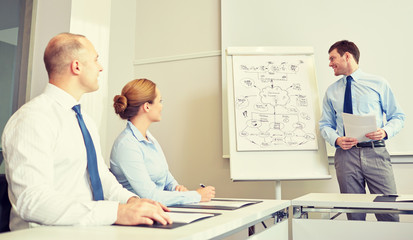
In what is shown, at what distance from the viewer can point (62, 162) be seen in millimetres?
1165

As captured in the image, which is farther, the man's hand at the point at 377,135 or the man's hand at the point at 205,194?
the man's hand at the point at 377,135

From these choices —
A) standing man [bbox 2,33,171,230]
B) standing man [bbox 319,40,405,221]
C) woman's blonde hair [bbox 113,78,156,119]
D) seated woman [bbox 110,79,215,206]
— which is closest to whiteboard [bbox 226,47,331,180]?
standing man [bbox 319,40,405,221]

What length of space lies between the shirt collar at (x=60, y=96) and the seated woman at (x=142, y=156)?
1.42ft

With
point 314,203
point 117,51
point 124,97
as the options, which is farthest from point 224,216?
point 117,51

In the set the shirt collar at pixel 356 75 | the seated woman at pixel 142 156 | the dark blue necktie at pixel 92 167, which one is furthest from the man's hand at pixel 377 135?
the dark blue necktie at pixel 92 167

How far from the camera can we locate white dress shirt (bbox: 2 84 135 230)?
92 centimetres

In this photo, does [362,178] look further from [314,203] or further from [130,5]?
[130,5]

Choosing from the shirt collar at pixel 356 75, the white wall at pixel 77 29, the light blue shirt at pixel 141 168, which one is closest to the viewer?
the light blue shirt at pixel 141 168

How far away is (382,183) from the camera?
8.23 feet

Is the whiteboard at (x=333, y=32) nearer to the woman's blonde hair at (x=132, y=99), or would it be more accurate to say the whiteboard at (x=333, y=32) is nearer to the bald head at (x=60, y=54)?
the woman's blonde hair at (x=132, y=99)

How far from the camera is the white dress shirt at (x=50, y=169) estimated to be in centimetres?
92

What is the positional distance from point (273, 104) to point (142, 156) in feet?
5.11

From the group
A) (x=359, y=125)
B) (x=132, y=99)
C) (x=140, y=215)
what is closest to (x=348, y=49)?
(x=359, y=125)

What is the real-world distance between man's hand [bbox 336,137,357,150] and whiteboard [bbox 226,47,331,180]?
0.29 metres
